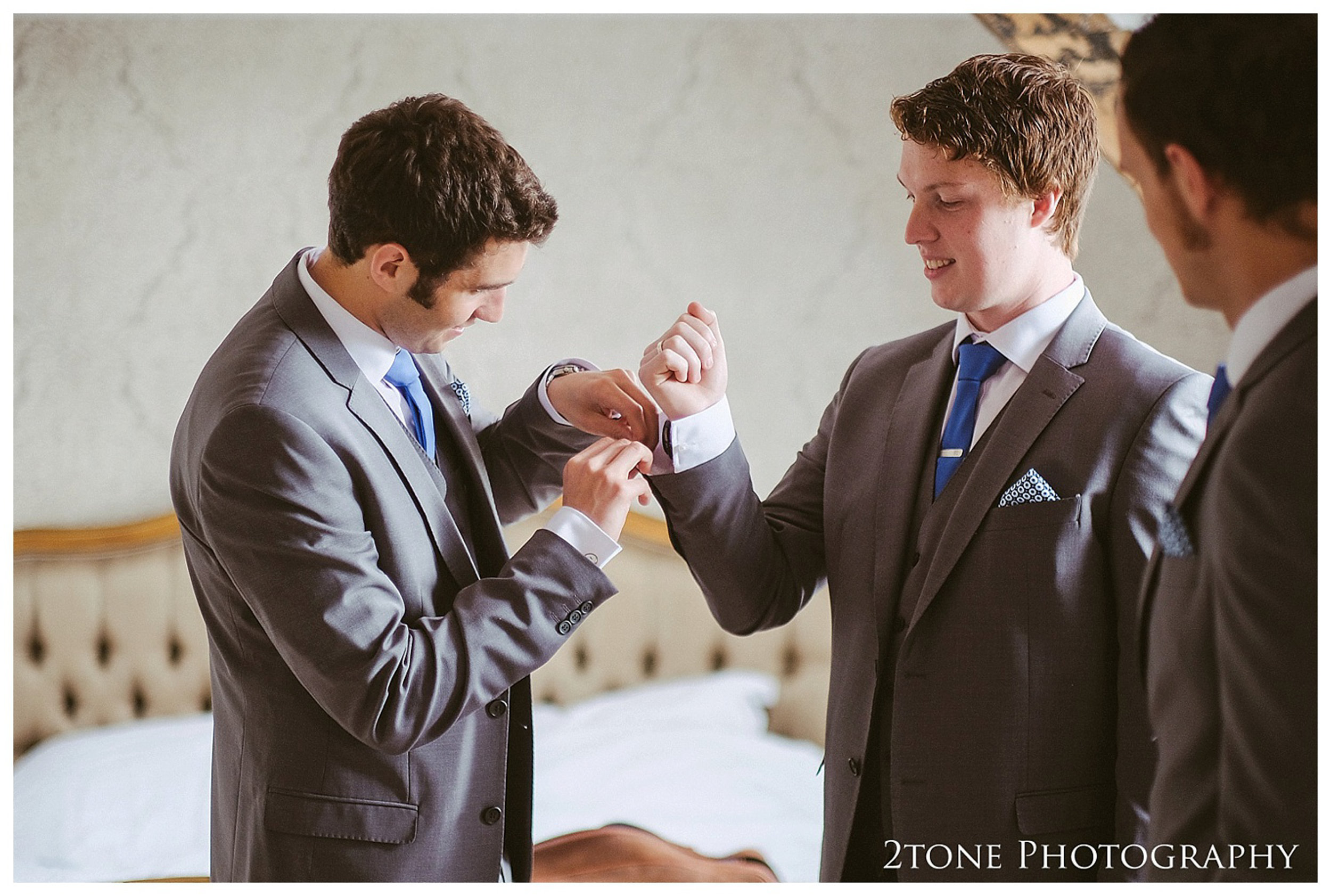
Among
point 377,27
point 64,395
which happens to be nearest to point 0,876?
point 64,395

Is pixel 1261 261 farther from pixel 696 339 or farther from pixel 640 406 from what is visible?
pixel 640 406

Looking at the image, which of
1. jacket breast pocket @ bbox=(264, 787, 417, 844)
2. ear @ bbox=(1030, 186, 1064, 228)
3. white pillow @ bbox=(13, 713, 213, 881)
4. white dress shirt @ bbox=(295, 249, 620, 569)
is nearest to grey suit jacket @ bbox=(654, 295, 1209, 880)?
ear @ bbox=(1030, 186, 1064, 228)

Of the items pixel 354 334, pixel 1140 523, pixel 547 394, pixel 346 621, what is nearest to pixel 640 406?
pixel 547 394

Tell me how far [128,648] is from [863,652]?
1.50 meters

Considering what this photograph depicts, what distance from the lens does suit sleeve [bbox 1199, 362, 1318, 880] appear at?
1025 millimetres

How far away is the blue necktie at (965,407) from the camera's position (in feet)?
4.14

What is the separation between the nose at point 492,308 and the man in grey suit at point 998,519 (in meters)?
0.19

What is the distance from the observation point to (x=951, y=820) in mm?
1235

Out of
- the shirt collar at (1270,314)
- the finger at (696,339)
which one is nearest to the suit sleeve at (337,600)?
the finger at (696,339)

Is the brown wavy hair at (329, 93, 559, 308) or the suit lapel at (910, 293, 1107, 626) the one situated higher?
the brown wavy hair at (329, 93, 559, 308)

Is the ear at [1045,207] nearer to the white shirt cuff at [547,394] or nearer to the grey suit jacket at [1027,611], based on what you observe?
the grey suit jacket at [1027,611]

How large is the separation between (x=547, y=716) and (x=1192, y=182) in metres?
1.71

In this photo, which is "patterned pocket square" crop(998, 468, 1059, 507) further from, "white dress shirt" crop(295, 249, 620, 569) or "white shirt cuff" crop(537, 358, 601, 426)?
"white shirt cuff" crop(537, 358, 601, 426)

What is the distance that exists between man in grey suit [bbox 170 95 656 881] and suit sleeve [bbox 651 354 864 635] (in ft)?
0.27
